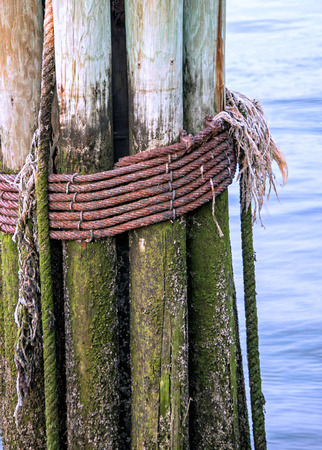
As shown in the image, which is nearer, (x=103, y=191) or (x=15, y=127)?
(x=103, y=191)

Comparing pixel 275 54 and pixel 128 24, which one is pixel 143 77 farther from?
pixel 275 54

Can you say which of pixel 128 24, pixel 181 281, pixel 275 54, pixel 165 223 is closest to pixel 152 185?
pixel 165 223

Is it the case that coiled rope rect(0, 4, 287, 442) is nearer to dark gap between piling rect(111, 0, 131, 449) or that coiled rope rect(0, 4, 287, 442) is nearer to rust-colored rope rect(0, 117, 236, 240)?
rust-colored rope rect(0, 117, 236, 240)

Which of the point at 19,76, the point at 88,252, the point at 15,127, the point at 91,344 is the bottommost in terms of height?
the point at 91,344

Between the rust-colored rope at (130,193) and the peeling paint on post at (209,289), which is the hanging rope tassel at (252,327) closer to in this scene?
the peeling paint on post at (209,289)

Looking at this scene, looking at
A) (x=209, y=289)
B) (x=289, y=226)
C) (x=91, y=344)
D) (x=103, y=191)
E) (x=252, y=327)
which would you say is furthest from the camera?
(x=289, y=226)

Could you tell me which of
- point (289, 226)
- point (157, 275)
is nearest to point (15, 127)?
point (157, 275)

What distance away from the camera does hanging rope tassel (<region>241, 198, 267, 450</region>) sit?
3045 millimetres

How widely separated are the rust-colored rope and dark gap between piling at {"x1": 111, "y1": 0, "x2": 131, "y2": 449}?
19 cm

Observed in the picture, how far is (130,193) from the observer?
2.65 meters

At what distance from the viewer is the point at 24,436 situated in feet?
9.60

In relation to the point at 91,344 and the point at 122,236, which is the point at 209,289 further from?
the point at 91,344

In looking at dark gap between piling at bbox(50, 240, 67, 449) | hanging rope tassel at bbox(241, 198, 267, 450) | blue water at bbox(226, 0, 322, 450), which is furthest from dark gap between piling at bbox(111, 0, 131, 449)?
blue water at bbox(226, 0, 322, 450)

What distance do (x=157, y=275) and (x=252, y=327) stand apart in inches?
24.5
